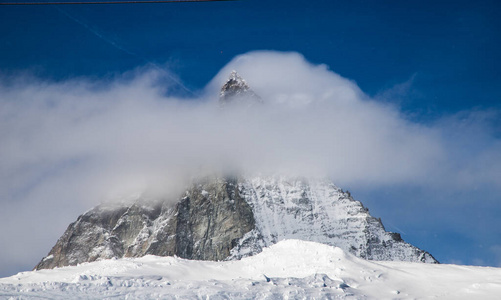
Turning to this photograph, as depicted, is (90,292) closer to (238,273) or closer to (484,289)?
(238,273)

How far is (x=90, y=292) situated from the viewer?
43875mm

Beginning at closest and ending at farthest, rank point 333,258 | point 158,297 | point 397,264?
point 158,297, point 333,258, point 397,264

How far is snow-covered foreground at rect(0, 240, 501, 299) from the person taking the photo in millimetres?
44219

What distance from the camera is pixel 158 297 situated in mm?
43125

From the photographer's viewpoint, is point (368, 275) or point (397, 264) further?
point (397, 264)

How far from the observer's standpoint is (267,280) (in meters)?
47.7

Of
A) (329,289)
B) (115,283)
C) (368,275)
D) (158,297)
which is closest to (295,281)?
(329,289)

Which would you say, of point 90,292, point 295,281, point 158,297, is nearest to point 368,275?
point 295,281

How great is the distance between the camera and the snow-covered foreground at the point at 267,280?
44.2 metres

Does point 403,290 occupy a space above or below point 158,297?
above

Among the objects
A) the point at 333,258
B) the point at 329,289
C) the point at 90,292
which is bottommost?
the point at 90,292

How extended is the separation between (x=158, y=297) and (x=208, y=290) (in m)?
4.11

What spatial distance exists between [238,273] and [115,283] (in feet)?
44.6

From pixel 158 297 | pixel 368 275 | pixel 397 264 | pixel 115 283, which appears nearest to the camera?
pixel 158 297
